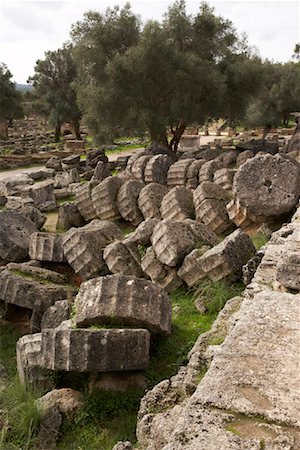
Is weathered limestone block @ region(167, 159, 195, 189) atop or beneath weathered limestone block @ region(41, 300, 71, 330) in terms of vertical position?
atop

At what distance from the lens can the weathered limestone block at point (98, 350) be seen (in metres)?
5.26

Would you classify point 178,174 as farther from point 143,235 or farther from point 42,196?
point 143,235

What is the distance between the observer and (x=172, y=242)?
7797 mm

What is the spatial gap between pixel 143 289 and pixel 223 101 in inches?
612

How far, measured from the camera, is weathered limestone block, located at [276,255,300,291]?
4.52 meters

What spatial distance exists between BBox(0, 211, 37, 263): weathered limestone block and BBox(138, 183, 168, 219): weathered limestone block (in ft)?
8.90

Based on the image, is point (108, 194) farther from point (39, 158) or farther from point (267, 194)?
point (39, 158)

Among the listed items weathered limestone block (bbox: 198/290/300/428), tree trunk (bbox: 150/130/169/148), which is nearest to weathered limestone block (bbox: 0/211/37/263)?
weathered limestone block (bbox: 198/290/300/428)

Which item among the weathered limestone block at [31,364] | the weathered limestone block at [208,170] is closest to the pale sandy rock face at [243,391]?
the weathered limestone block at [31,364]

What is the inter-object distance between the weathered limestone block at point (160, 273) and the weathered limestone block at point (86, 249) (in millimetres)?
981

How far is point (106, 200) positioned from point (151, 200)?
4.49 feet

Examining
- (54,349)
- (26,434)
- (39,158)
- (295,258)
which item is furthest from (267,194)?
(39,158)

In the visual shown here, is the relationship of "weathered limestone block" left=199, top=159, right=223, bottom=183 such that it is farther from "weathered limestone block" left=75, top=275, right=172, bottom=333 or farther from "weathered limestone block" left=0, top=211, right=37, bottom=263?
"weathered limestone block" left=75, top=275, right=172, bottom=333

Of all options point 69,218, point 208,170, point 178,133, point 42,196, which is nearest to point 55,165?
Answer: point 178,133
